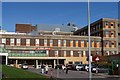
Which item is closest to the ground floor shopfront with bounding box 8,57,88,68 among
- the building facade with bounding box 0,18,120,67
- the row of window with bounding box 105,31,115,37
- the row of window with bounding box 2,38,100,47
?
the building facade with bounding box 0,18,120,67

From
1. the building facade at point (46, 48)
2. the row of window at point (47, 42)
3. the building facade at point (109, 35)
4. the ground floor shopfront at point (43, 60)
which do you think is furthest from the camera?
the building facade at point (109, 35)

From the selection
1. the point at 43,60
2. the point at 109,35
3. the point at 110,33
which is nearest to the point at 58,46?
the point at 43,60

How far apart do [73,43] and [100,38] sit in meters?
8.95

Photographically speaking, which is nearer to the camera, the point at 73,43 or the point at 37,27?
the point at 73,43

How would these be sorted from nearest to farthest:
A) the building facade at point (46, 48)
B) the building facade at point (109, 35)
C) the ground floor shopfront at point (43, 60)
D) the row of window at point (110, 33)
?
the building facade at point (46, 48) → the ground floor shopfront at point (43, 60) → the building facade at point (109, 35) → the row of window at point (110, 33)

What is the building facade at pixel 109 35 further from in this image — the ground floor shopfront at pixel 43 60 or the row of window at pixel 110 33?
the ground floor shopfront at pixel 43 60

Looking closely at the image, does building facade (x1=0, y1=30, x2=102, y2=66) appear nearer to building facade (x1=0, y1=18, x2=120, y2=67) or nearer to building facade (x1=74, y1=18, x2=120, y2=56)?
building facade (x1=0, y1=18, x2=120, y2=67)

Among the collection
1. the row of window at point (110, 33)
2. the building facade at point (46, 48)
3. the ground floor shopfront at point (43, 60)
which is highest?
the row of window at point (110, 33)

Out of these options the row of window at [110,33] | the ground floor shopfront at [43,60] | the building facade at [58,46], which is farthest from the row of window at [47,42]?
the ground floor shopfront at [43,60]

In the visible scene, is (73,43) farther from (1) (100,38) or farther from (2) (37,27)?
(2) (37,27)

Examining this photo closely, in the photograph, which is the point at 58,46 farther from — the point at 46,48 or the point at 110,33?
the point at 110,33

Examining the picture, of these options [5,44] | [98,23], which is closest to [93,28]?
[98,23]

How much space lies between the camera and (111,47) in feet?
347

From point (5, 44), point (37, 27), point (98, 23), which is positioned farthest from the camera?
point (37, 27)
